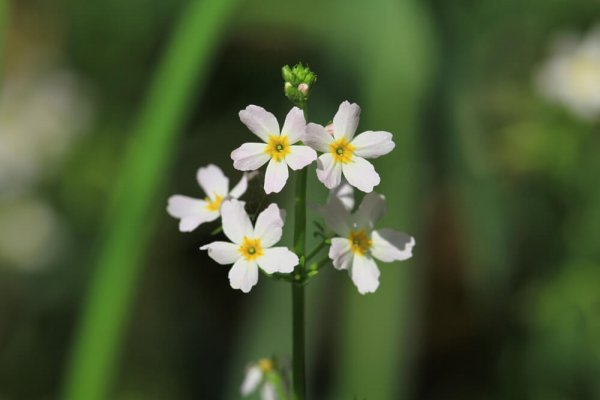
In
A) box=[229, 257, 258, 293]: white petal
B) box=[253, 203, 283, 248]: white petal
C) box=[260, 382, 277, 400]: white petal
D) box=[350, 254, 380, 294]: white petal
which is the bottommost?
box=[260, 382, 277, 400]: white petal

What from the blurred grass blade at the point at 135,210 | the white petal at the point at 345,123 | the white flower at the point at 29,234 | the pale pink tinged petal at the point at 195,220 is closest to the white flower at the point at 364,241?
the white petal at the point at 345,123

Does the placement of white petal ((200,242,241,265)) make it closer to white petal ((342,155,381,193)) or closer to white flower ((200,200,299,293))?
white flower ((200,200,299,293))

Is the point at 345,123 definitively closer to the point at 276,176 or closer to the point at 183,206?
the point at 276,176

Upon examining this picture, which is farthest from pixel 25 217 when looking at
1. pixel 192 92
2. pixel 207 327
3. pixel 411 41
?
pixel 411 41

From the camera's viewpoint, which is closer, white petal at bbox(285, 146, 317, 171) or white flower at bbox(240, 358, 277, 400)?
white petal at bbox(285, 146, 317, 171)

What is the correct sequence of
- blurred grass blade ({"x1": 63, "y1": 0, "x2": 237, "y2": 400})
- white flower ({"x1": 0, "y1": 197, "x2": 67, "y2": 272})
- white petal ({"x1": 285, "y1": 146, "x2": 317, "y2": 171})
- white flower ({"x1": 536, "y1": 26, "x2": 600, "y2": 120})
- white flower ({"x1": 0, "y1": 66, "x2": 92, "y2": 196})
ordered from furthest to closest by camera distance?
white flower ({"x1": 0, "y1": 66, "x2": 92, "y2": 196}) < white flower ({"x1": 0, "y1": 197, "x2": 67, "y2": 272}) < white flower ({"x1": 536, "y1": 26, "x2": 600, "y2": 120}) < blurred grass blade ({"x1": 63, "y1": 0, "x2": 237, "y2": 400}) < white petal ({"x1": 285, "y1": 146, "x2": 317, "y2": 171})

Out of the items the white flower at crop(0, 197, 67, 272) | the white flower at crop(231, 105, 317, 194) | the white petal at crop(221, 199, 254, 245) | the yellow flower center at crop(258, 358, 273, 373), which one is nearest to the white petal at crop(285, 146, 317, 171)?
the white flower at crop(231, 105, 317, 194)

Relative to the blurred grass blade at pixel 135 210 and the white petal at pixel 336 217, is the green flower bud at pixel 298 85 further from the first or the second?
the blurred grass blade at pixel 135 210
